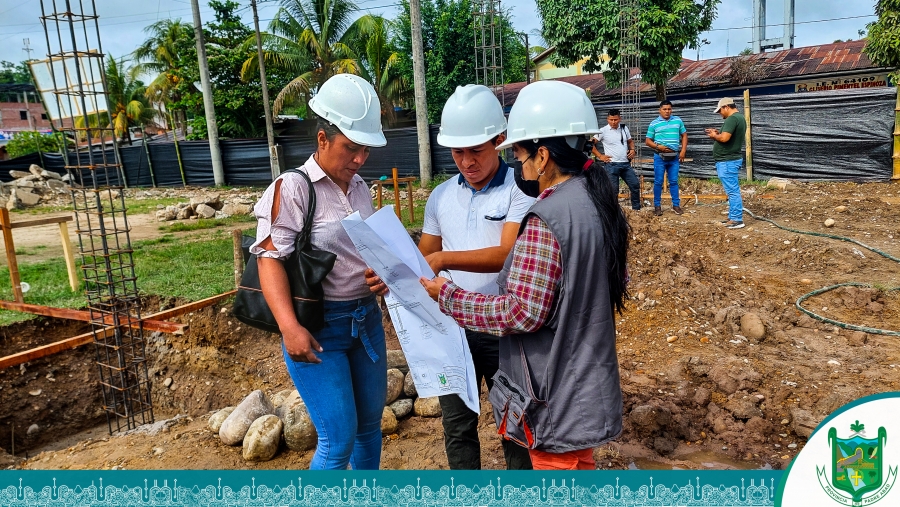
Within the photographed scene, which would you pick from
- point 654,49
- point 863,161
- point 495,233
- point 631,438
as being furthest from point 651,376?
point 654,49

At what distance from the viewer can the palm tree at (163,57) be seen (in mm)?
23922

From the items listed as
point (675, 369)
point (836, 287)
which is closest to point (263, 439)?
point (675, 369)

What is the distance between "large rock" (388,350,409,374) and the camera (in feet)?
13.9

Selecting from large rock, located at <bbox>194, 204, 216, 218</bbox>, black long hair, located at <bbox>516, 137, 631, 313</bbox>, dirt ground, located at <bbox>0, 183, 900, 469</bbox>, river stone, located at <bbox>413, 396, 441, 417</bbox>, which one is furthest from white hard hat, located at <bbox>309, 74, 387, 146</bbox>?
large rock, located at <bbox>194, 204, 216, 218</bbox>

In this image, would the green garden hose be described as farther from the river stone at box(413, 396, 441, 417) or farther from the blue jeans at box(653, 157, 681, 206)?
the river stone at box(413, 396, 441, 417)

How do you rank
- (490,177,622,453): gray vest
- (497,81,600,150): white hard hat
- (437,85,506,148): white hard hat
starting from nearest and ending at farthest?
(490,177,622,453): gray vest < (497,81,600,150): white hard hat < (437,85,506,148): white hard hat

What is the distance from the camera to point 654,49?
16.1 meters

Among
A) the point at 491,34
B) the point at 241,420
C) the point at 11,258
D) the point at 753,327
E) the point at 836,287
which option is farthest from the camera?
the point at 491,34

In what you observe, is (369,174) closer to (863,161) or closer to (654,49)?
(654,49)

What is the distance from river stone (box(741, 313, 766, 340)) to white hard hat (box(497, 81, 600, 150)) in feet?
12.1

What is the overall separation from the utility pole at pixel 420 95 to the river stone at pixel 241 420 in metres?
12.1

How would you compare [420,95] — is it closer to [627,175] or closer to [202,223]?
[202,223]

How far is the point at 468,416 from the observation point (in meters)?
2.58

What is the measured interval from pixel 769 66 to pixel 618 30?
811 cm
